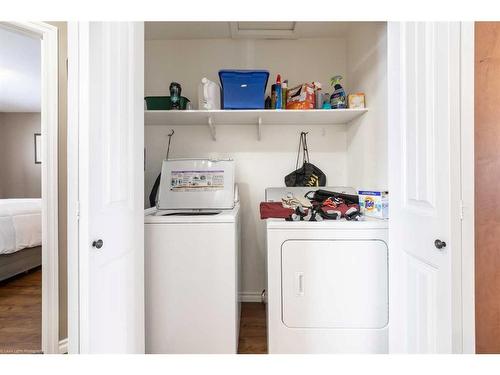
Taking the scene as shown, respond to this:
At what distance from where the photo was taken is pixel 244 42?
7.81 feet

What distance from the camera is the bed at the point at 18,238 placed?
278 cm

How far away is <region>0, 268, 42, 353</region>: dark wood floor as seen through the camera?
67.1 inches

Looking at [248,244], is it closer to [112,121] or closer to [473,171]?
[112,121]

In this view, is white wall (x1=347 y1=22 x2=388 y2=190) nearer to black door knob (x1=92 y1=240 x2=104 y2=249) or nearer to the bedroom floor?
the bedroom floor

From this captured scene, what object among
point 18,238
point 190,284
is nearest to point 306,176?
point 190,284

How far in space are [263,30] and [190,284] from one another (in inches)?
83.0

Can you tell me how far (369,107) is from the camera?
6.24 feet

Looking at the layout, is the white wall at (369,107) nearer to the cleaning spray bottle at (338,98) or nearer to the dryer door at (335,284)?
the cleaning spray bottle at (338,98)

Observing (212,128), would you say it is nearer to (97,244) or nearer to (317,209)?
(317,209)

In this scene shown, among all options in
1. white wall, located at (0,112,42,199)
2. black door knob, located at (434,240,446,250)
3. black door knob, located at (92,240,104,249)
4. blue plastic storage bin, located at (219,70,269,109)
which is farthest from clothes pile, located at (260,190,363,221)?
white wall, located at (0,112,42,199)

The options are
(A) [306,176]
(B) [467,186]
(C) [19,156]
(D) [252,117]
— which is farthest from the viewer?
(C) [19,156]

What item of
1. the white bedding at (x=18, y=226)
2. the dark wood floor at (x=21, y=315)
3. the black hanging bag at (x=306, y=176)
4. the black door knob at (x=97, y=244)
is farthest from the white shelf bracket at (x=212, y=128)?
the white bedding at (x=18, y=226)
